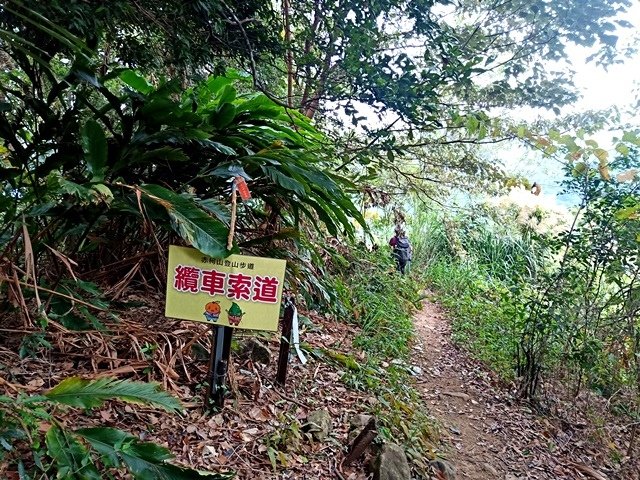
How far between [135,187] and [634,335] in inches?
143

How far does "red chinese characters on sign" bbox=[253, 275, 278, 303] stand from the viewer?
62.9 inches

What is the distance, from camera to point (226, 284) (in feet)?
5.25

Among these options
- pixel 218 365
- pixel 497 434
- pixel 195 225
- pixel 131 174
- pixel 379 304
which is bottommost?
pixel 497 434

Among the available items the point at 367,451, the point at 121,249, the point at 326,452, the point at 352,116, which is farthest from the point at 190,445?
the point at 352,116

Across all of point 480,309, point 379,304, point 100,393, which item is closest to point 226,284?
point 100,393

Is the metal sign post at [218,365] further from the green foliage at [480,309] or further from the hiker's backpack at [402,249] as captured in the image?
the hiker's backpack at [402,249]

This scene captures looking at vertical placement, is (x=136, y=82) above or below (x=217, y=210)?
above

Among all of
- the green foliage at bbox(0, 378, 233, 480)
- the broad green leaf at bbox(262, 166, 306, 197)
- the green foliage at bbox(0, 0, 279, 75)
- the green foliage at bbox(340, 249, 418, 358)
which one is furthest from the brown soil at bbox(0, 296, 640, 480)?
the green foliage at bbox(0, 0, 279, 75)

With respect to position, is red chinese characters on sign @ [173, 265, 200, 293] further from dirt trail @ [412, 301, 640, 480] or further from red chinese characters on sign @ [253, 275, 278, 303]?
dirt trail @ [412, 301, 640, 480]

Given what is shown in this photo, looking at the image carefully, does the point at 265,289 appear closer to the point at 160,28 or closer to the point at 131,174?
the point at 131,174

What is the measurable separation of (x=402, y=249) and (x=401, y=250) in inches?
1.2

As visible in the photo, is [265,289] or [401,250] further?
[401,250]

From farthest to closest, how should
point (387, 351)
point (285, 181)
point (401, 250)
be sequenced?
1. point (401, 250)
2. point (387, 351)
3. point (285, 181)

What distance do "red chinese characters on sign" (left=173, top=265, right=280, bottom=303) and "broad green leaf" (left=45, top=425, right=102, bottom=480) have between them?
0.57 m
